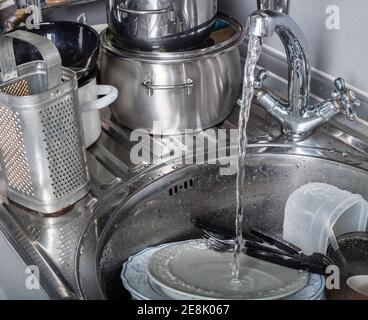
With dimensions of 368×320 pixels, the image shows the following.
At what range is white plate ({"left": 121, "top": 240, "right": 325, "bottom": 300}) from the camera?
0.84 meters

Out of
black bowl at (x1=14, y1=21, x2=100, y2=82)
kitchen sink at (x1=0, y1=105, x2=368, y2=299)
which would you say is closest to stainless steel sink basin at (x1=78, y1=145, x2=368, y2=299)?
kitchen sink at (x1=0, y1=105, x2=368, y2=299)

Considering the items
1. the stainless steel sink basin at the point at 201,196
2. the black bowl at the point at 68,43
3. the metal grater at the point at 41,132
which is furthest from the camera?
the black bowl at the point at 68,43

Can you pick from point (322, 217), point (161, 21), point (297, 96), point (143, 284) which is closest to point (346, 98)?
point (297, 96)

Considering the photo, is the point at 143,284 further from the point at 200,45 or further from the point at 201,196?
the point at 200,45

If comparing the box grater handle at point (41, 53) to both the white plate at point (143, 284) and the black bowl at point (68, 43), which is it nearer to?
the black bowl at point (68, 43)

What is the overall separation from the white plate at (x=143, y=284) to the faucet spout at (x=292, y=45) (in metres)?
0.31

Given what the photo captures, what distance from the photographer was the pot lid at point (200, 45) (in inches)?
39.1

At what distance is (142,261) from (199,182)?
187 millimetres

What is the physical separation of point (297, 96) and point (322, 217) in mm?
211

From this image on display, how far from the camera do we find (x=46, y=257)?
0.81 m

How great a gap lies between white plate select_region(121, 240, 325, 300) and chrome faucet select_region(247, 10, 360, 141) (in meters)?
0.28

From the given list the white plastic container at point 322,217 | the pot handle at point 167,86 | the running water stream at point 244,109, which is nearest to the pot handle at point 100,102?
the pot handle at point 167,86

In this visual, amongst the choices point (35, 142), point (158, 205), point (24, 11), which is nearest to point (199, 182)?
point (158, 205)

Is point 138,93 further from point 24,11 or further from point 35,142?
point 24,11
